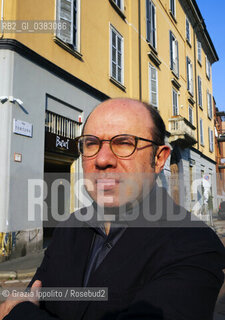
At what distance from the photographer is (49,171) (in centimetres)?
841

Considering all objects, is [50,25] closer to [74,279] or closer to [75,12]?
[75,12]

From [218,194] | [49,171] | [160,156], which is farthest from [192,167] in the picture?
[160,156]

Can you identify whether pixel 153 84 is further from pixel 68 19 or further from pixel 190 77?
pixel 190 77

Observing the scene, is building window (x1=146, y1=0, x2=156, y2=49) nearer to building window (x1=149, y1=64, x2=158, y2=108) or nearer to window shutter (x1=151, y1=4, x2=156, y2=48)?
window shutter (x1=151, y1=4, x2=156, y2=48)

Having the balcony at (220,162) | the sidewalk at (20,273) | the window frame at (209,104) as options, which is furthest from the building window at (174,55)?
the balcony at (220,162)

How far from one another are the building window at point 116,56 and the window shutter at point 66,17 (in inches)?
92.3

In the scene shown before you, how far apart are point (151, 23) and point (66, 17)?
6.80 metres

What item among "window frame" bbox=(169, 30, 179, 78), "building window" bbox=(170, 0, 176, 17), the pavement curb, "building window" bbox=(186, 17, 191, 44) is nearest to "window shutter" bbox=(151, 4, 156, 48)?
"window frame" bbox=(169, 30, 179, 78)

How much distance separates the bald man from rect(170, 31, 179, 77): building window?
16221mm

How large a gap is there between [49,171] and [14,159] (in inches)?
77.1

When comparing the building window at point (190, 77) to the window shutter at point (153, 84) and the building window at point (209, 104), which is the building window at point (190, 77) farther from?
the window shutter at point (153, 84)

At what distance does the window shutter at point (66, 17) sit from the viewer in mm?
8086

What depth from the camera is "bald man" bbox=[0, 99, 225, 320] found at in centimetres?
94

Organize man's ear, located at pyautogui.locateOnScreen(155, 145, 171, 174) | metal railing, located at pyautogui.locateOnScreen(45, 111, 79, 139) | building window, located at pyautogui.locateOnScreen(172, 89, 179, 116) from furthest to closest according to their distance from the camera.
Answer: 1. building window, located at pyautogui.locateOnScreen(172, 89, 179, 116)
2. metal railing, located at pyautogui.locateOnScreen(45, 111, 79, 139)
3. man's ear, located at pyautogui.locateOnScreen(155, 145, 171, 174)
